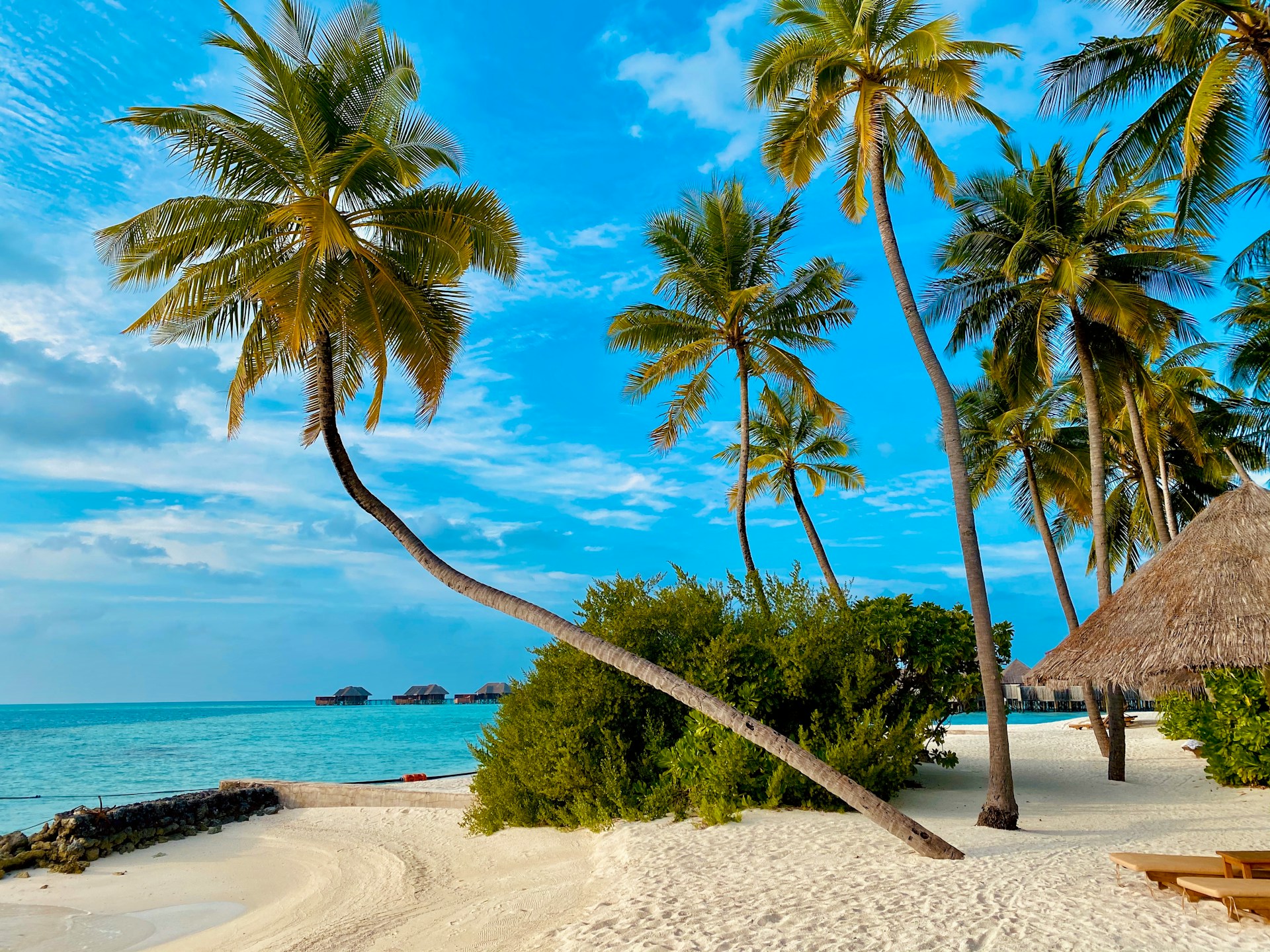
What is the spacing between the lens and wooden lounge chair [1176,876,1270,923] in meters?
6.04

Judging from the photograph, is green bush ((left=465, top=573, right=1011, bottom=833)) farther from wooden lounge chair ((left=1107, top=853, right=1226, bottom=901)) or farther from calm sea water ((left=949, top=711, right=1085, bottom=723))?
calm sea water ((left=949, top=711, right=1085, bottom=723))

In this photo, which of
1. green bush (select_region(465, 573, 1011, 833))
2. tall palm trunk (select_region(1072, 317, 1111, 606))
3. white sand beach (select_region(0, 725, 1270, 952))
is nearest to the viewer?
white sand beach (select_region(0, 725, 1270, 952))

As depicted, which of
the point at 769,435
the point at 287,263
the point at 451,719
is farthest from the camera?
the point at 451,719

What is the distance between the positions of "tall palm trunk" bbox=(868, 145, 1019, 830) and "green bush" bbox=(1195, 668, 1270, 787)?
5.63 m

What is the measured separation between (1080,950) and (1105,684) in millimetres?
5203

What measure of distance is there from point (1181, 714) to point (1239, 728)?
262 cm

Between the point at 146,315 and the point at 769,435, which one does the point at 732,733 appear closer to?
the point at 146,315

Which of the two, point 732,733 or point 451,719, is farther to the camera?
point 451,719

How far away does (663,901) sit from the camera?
7164mm

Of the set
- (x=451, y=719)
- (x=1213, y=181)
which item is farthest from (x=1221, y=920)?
(x=451, y=719)

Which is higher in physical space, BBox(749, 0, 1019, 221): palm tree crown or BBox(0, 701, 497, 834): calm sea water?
BBox(749, 0, 1019, 221): palm tree crown

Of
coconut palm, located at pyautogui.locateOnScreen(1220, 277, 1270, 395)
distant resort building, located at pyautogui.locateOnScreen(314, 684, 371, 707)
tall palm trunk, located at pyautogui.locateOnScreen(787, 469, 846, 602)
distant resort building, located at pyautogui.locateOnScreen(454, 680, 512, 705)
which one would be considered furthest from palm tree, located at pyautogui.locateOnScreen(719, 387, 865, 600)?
distant resort building, located at pyautogui.locateOnScreen(314, 684, 371, 707)

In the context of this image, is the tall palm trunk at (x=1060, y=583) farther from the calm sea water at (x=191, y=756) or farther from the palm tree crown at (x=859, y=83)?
the calm sea water at (x=191, y=756)

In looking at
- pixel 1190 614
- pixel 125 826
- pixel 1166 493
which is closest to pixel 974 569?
pixel 1190 614
